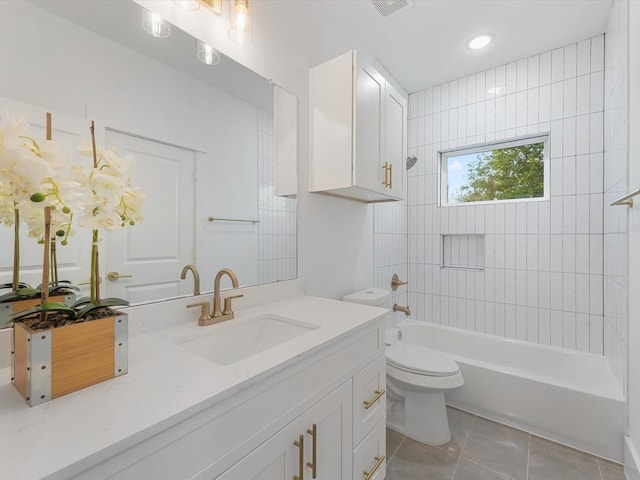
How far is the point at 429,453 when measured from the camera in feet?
5.33

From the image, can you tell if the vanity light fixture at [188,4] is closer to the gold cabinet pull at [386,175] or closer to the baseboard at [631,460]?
the gold cabinet pull at [386,175]

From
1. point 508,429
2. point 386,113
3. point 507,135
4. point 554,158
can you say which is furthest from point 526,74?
point 508,429

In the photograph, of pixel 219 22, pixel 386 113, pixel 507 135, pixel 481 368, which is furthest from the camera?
pixel 507 135

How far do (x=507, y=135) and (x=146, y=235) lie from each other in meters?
2.68

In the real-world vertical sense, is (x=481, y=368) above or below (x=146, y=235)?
below

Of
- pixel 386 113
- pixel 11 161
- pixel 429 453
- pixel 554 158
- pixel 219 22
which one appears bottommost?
pixel 429 453

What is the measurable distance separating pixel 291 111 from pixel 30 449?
4.97ft

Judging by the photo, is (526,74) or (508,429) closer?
(508,429)

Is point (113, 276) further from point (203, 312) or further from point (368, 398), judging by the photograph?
point (368, 398)

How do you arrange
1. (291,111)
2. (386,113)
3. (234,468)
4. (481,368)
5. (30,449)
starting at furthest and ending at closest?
1. (481,368)
2. (386,113)
3. (291,111)
4. (234,468)
5. (30,449)

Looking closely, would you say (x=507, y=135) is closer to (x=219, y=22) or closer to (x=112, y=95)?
(x=219, y=22)

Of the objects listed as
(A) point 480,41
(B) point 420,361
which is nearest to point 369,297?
(B) point 420,361

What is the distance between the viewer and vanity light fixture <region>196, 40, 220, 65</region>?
3.72ft

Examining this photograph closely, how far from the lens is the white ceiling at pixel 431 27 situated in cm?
158
